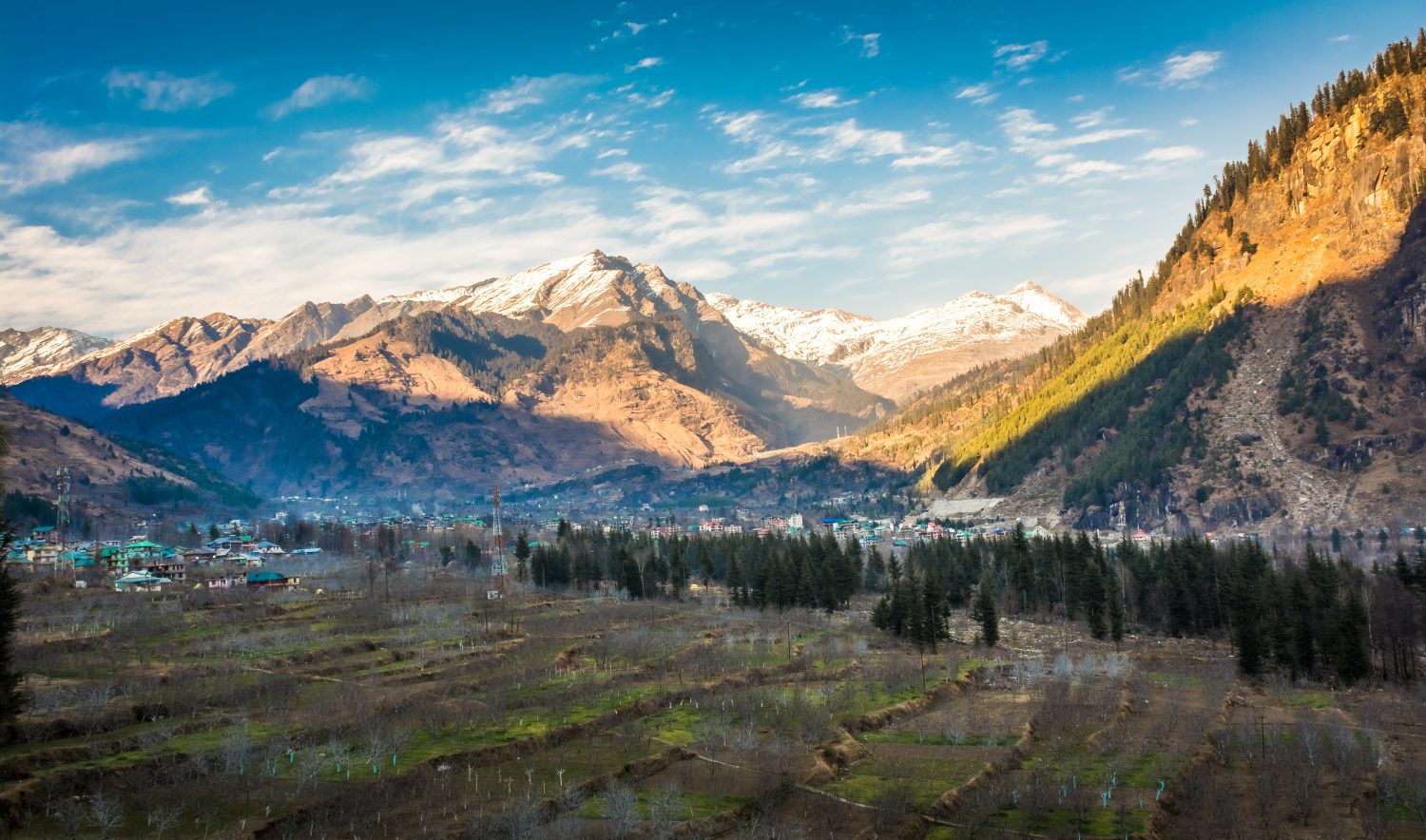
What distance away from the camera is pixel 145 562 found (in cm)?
15812

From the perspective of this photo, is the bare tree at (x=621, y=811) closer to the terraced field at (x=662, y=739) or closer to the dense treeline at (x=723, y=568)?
the terraced field at (x=662, y=739)

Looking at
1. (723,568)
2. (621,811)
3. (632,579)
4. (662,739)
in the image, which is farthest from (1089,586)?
(621,811)

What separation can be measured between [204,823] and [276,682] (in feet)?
97.0

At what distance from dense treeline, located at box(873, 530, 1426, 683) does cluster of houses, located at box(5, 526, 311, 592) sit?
92.7 m

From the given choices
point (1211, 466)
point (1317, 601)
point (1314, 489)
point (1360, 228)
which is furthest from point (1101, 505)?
point (1317, 601)

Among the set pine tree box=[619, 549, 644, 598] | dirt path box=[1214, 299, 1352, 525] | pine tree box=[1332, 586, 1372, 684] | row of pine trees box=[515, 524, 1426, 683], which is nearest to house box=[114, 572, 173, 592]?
row of pine trees box=[515, 524, 1426, 683]

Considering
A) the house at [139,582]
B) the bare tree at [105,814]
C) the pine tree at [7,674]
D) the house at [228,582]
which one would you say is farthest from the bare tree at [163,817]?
the house at [228,582]

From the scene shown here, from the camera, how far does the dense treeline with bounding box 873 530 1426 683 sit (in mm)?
81000

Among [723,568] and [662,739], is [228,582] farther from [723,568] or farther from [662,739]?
[662,739]

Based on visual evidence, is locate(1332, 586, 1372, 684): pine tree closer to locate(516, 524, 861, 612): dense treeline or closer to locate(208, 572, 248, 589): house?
locate(516, 524, 861, 612): dense treeline

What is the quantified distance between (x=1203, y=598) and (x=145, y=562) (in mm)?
153456

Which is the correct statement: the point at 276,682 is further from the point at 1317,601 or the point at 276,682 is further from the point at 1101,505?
the point at 1101,505

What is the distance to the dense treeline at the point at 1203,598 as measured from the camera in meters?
81.0

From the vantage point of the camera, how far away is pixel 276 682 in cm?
7088
